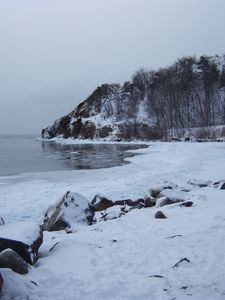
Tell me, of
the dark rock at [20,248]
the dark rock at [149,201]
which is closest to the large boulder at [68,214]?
the dark rock at [149,201]

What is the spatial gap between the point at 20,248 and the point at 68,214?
3.45 m

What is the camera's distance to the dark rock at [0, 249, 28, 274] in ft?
20.2

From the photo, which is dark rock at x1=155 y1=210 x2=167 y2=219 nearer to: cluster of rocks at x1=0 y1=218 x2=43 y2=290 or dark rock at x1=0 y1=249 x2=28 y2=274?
cluster of rocks at x1=0 y1=218 x2=43 y2=290

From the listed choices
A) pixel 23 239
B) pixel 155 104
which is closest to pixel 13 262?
pixel 23 239

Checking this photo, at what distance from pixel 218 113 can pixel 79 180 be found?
64.6 m

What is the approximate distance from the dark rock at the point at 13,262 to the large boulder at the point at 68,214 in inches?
131

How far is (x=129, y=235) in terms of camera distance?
8523 millimetres

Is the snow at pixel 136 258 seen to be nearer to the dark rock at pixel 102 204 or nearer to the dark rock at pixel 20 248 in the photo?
the dark rock at pixel 20 248

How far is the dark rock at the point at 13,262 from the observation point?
6.16 meters

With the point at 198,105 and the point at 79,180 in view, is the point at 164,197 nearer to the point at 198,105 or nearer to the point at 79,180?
the point at 79,180

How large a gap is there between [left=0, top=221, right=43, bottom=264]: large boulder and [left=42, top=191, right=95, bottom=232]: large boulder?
2.25 meters

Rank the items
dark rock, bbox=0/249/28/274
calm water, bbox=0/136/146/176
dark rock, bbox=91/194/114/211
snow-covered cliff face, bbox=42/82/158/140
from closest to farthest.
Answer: dark rock, bbox=0/249/28/274 < dark rock, bbox=91/194/114/211 < calm water, bbox=0/136/146/176 < snow-covered cliff face, bbox=42/82/158/140

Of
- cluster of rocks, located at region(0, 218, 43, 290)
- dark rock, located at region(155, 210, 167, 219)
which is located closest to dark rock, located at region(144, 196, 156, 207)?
dark rock, located at region(155, 210, 167, 219)

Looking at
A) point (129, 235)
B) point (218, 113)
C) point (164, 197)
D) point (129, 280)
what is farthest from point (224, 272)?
point (218, 113)
